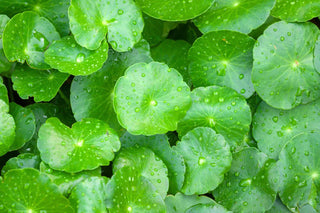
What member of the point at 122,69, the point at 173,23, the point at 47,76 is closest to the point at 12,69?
the point at 47,76

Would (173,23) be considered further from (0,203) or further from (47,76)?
(0,203)

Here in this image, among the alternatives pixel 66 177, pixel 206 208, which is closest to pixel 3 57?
pixel 66 177

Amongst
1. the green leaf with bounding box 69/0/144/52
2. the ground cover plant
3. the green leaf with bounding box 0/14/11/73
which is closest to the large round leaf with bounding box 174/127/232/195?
the ground cover plant

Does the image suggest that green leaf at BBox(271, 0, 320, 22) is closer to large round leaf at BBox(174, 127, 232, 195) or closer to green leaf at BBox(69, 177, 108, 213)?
large round leaf at BBox(174, 127, 232, 195)

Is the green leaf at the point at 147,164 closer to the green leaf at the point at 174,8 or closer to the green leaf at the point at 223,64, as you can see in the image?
the green leaf at the point at 223,64

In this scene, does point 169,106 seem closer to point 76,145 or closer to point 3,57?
point 76,145

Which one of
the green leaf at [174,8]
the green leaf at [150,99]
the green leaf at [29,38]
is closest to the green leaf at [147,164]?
the green leaf at [150,99]
